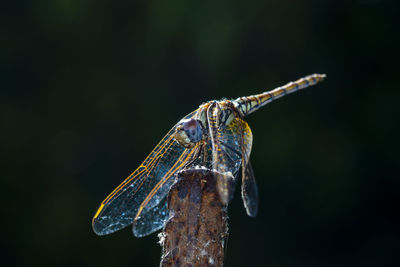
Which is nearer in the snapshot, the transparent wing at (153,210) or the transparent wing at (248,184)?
the transparent wing at (248,184)

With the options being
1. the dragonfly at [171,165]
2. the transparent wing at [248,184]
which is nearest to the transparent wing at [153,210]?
the dragonfly at [171,165]

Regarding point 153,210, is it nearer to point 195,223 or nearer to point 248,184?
point 248,184

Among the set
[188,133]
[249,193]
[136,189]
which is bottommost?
[249,193]

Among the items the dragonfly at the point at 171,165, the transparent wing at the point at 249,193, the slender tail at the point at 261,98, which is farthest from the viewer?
the slender tail at the point at 261,98

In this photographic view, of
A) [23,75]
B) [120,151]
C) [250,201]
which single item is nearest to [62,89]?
[23,75]

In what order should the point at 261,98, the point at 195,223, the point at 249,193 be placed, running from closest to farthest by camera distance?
the point at 195,223
the point at 249,193
the point at 261,98

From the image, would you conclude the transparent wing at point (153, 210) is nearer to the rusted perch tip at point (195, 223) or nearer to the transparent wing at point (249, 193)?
the transparent wing at point (249, 193)

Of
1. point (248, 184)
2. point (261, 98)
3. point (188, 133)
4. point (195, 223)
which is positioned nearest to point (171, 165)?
point (188, 133)
